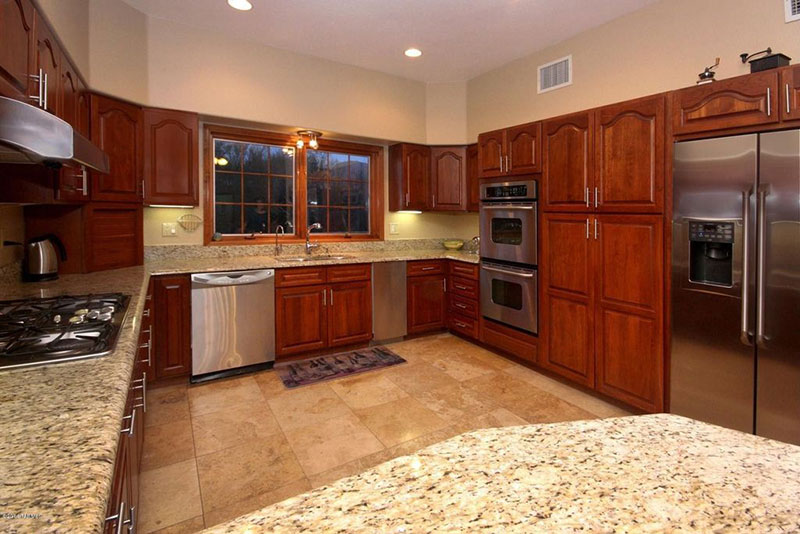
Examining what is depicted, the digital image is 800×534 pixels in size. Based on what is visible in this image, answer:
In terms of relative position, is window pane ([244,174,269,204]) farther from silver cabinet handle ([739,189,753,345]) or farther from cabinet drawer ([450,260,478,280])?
silver cabinet handle ([739,189,753,345])

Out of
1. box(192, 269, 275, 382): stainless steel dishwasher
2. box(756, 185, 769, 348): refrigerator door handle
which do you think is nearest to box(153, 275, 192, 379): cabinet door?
box(192, 269, 275, 382): stainless steel dishwasher

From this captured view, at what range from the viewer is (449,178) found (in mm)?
4750

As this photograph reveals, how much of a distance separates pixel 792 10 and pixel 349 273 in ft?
11.6

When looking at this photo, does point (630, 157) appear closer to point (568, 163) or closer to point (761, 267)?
point (568, 163)

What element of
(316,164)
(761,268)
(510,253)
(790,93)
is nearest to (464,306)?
(510,253)

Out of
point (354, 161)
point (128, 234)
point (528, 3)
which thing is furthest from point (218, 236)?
point (528, 3)

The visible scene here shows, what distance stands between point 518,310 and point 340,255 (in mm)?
1935

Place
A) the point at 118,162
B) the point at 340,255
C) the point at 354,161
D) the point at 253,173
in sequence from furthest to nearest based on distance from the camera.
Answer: the point at 354,161 → the point at 340,255 → the point at 253,173 → the point at 118,162

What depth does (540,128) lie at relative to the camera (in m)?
3.29

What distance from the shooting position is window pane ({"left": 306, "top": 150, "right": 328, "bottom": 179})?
14.7 feet

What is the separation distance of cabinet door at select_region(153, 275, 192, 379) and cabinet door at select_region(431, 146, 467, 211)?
2.73 meters

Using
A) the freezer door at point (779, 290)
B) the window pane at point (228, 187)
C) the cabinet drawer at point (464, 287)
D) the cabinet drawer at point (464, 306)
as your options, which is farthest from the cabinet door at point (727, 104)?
the window pane at point (228, 187)

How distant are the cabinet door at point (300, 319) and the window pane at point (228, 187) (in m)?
1.17

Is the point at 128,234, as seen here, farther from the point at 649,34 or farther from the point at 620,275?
the point at 649,34
